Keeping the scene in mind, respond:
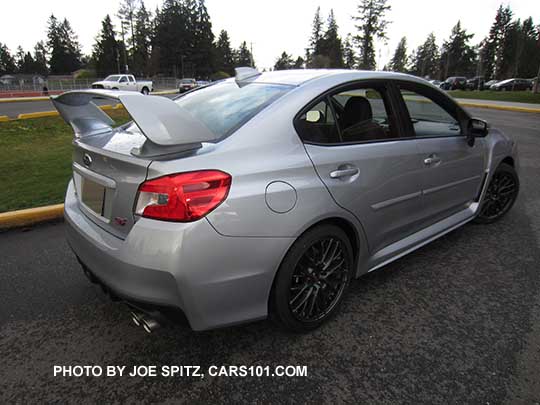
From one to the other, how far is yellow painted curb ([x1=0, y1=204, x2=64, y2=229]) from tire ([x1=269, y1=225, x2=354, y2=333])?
3046 mm

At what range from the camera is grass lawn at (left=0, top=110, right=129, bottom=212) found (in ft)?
14.6

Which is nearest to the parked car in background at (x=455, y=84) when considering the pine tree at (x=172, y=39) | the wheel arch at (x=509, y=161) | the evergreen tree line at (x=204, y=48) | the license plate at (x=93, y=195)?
the evergreen tree line at (x=204, y=48)

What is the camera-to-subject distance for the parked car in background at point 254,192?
1.75 m

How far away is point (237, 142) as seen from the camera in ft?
6.28

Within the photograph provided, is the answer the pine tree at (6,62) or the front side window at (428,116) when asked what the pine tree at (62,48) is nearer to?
the pine tree at (6,62)

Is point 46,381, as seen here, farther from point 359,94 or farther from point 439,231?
point 439,231

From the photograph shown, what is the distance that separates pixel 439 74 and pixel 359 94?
10146cm

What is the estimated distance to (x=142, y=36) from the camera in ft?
277

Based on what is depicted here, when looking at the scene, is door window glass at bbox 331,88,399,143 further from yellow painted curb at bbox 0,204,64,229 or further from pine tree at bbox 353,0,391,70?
pine tree at bbox 353,0,391,70

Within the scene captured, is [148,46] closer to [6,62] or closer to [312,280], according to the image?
[6,62]

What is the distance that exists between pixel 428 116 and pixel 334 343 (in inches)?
92.6

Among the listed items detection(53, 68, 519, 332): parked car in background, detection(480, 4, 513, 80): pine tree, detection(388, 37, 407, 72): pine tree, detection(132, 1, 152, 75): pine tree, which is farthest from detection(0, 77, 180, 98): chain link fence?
detection(388, 37, 407, 72): pine tree

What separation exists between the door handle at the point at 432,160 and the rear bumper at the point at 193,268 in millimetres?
1470

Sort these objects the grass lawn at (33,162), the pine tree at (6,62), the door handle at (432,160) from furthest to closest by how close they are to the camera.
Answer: the pine tree at (6,62)
the grass lawn at (33,162)
the door handle at (432,160)
